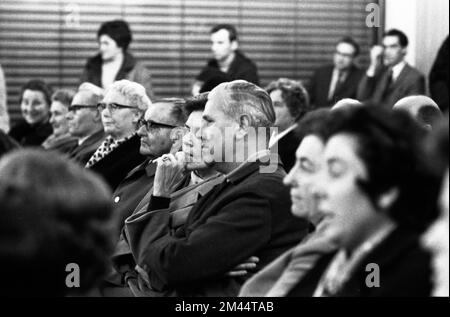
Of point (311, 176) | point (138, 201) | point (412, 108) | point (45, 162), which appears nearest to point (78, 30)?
point (138, 201)

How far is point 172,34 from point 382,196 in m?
9.02

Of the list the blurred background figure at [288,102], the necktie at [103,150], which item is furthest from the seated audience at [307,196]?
the blurred background figure at [288,102]

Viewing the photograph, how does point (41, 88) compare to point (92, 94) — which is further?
point (41, 88)

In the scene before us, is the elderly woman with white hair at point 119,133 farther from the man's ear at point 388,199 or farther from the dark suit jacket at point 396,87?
the man's ear at point 388,199

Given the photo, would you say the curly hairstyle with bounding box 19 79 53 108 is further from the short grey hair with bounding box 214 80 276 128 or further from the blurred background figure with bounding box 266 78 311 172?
the short grey hair with bounding box 214 80 276 128

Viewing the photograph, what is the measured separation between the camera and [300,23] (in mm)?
11625

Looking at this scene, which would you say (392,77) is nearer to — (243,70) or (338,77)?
(338,77)

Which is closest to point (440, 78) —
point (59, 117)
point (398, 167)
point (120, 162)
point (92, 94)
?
point (92, 94)

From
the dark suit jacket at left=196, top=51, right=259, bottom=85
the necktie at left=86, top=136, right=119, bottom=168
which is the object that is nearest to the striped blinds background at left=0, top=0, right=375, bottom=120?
the dark suit jacket at left=196, top=51, right=259, bottom=85

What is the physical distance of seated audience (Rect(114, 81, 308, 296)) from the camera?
4078 mm

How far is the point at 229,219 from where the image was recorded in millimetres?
4098

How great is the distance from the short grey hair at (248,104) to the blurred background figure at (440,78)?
4.69m
